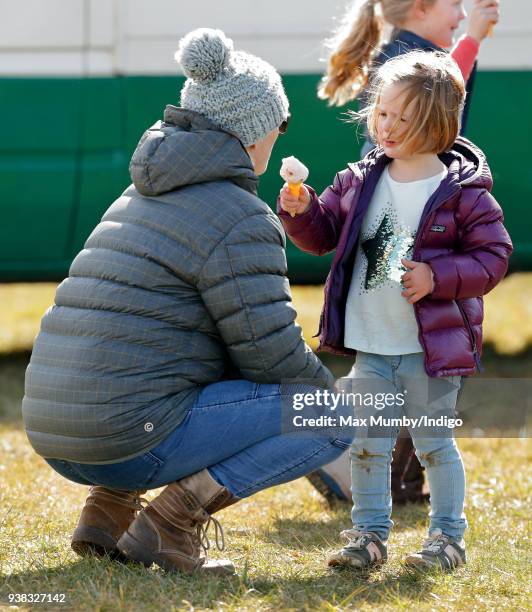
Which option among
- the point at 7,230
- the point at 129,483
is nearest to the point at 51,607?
the point at 129,483

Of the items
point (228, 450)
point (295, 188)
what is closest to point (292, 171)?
point (295, 188)

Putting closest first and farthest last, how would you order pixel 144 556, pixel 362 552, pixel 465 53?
pixel 144 556, pixel 362 552, pixel 465 53

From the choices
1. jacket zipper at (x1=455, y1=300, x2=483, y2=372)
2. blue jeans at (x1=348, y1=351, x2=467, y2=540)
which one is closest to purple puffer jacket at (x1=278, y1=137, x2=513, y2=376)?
jacket zipper at (x1=455, y1=300, x2=483, y2=372)

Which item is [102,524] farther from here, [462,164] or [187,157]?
[462,164]

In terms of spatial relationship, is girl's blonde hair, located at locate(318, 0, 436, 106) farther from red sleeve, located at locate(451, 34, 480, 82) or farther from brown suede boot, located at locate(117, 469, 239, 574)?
brown suede boot, located at locate(117, 469, 239, 574)

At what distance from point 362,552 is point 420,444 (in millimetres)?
A: 336

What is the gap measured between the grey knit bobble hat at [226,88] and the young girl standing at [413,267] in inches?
8.6

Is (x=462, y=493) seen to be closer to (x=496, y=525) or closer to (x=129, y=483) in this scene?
(x=496, y=525)

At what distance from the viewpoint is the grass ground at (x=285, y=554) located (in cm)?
270

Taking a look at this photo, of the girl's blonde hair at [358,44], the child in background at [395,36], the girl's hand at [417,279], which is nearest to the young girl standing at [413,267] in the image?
the girl's hand at [417,279]

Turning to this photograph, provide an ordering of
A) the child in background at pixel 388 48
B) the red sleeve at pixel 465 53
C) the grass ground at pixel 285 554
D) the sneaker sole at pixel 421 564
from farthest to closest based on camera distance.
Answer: the child in background at pixel 388 48
the red sleeve at pixel 465 53
the sneaker sole at pixel 421 564
the grass ground at pixel 285 554

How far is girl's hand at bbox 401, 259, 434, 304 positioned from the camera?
2916 mm

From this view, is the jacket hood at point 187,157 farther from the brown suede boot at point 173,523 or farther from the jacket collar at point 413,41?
the jacket collar at point 413,41

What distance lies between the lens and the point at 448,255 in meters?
2.97
